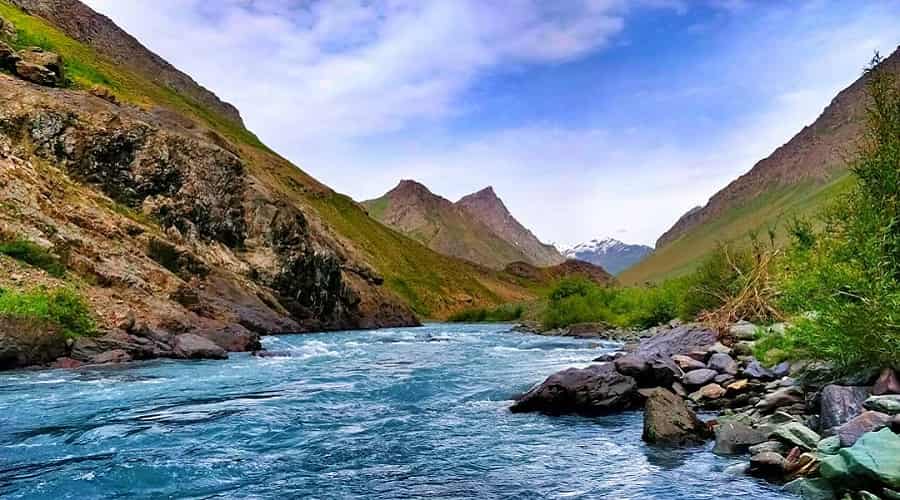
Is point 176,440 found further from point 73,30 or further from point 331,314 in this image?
point 73,30

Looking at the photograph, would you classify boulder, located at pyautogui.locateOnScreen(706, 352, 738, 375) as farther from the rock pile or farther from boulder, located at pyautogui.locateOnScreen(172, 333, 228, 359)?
the rock pile

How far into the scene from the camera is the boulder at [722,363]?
→ 14367 mm

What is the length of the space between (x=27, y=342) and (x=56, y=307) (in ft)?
9.54

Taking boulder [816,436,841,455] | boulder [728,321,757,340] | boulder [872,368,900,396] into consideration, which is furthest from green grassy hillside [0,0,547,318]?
boulder [816,436,841,455]

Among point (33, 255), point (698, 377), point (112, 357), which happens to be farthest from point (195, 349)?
point (698, 377)

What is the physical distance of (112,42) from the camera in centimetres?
14875

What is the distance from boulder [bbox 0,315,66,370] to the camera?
1952cm

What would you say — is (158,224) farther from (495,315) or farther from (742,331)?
(495,315)

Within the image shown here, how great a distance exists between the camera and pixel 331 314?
5700 centimetres

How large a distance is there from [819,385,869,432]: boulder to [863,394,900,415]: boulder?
17.8 inches

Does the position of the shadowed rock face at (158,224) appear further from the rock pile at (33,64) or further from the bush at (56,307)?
the rock pile at (33,64)

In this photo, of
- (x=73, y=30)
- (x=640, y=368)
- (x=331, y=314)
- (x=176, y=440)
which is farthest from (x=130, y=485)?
(x=73, y=30)

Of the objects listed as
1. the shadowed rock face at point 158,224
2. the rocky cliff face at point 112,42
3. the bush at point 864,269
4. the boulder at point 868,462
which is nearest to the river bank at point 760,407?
the boulder at point 868,462

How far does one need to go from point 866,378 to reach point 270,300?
42.1 metres
